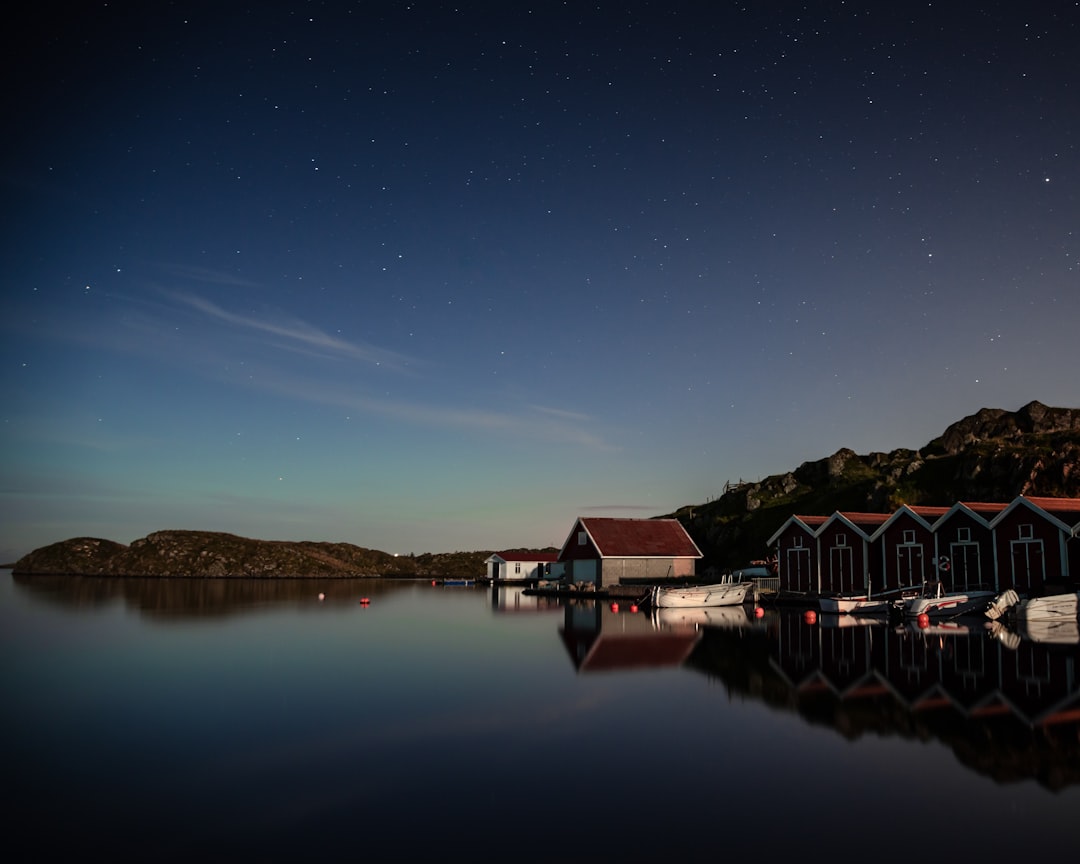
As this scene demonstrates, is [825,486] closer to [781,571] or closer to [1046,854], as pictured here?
[781,571]

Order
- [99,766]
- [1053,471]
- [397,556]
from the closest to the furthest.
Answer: [99,766]
[1053,471]
[397,556]

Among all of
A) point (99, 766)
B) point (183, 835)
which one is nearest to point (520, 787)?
point (183, 835)

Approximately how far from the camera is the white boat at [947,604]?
37.8m

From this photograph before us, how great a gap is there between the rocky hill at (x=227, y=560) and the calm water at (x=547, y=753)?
9569cm

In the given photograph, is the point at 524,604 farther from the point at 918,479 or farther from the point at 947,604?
the point at 918,479

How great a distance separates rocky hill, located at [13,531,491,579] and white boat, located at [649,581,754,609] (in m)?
70.1

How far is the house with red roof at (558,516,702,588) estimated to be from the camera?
211ft

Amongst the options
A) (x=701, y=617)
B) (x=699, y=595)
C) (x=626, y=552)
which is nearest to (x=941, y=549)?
(x=699, y=595)

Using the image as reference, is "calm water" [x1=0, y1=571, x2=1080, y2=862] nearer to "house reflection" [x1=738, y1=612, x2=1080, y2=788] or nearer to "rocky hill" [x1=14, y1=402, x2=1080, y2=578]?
"house reflection" [x1=738, y1=612, x2=1080, y2=788]

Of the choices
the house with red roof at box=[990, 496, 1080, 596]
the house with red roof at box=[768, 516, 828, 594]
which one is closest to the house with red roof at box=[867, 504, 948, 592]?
the house with red roof at box=[990, 496, 1080, 596]

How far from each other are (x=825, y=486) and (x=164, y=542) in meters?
115

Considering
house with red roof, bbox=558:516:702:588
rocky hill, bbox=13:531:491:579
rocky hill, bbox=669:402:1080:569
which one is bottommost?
rocky hill, bbox=13:531:491:579

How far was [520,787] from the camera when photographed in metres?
11.8

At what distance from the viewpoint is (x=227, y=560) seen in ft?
A: 434
